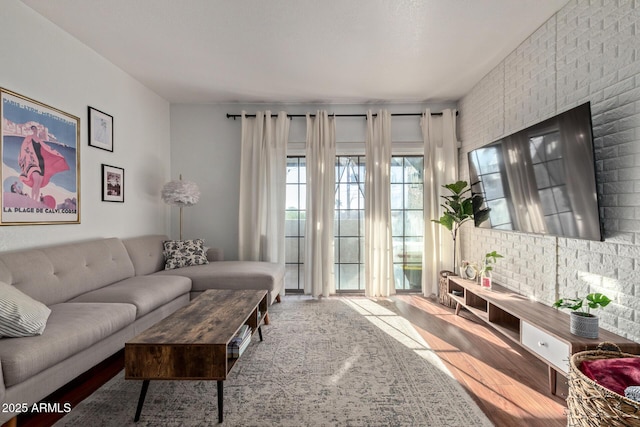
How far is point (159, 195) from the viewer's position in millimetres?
4059

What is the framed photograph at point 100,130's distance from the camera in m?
2.88

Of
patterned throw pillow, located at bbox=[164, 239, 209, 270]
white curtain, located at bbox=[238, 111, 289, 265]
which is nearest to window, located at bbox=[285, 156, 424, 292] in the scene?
white curtain, located at bbox=[238, 111, 289, 265]

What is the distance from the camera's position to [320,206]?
4.03 m

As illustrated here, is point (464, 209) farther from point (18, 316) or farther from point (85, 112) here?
point (85, 112)

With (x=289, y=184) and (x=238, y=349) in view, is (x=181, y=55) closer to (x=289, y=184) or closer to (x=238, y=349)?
(x=289, y=184)

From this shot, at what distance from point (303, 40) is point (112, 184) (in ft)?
8.12

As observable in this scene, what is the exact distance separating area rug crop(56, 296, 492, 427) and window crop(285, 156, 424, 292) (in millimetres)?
1667

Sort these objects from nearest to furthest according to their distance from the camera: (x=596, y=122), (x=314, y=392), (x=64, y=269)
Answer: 1. (x=314, y=392)
2. (x=596, y=122)
3. (x=64, y=269)

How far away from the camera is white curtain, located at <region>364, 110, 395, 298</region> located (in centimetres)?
402

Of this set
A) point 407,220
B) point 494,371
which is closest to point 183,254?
point 407,220

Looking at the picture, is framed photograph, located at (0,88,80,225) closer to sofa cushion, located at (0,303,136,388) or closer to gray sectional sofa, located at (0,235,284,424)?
gray sectional sofa, located at (0,235,284,424)

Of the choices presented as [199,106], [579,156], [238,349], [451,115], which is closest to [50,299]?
[238,349]

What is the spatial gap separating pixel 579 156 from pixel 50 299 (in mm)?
3725

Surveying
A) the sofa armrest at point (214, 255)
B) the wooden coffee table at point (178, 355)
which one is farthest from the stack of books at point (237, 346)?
the sofa armrest at point (214, 255)
